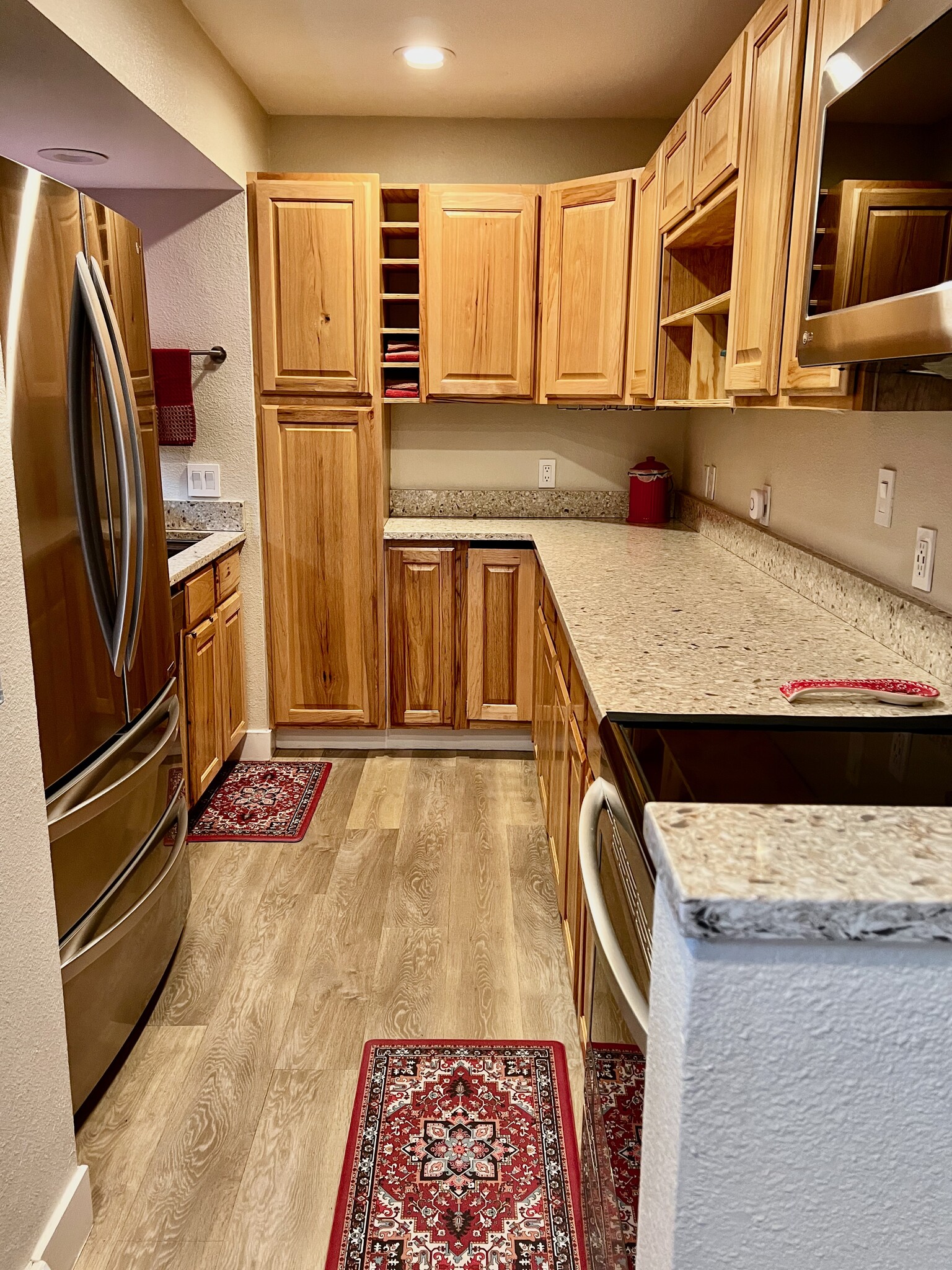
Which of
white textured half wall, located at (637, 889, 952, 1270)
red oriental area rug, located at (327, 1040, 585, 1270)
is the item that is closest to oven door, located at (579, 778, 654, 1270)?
white textured half wall, located at (637, 889, 952, 1270)

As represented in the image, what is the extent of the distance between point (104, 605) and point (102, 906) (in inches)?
23.4

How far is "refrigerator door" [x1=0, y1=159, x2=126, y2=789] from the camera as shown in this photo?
4.94 ft

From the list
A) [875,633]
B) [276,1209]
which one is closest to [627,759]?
[875,633]

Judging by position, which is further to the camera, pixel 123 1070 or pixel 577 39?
pixel 577 39

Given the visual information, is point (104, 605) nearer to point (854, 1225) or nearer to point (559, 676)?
point (559, 676)

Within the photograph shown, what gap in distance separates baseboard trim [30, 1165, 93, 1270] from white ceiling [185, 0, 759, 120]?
2876 millimetres

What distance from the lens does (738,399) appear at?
2105 mm

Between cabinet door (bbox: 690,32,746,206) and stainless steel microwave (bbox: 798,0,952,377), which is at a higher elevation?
cabinet door (bbox: 690,32,746,206)

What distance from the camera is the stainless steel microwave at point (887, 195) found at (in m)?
1.06

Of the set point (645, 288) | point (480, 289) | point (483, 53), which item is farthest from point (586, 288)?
point (483, 53)

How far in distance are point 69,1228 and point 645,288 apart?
3.09 metres

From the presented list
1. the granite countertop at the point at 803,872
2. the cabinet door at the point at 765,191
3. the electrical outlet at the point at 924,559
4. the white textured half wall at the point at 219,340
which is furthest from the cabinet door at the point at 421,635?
the granite countertop at the point at 803,872

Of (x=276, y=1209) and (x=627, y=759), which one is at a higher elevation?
(x=627, y=759)

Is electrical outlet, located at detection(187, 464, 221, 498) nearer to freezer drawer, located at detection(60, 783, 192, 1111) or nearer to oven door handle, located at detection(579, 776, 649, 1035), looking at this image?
freezer drawer, located at detection(60, 783, 192, 1111)
